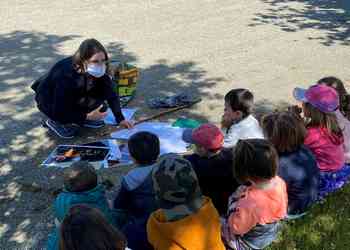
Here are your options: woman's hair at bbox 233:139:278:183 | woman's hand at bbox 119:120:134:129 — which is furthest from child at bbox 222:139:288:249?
woman's hand at bbox 119:120:134:129

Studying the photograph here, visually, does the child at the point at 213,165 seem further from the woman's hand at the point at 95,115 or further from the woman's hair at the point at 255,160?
the woman's hand at the point at 95,115

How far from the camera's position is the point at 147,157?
3.30 meters

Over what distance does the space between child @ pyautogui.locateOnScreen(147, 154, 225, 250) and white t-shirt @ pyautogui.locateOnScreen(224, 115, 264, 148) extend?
1358mm

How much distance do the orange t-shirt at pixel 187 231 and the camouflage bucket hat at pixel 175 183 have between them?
0.10 meters

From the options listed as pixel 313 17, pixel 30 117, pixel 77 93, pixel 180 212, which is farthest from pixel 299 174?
pixel 313 17

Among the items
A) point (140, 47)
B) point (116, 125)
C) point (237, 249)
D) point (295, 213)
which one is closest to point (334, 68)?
point (140, 47)

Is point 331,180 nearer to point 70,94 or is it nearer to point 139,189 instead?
point 139,189

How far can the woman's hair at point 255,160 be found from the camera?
2.96 meters

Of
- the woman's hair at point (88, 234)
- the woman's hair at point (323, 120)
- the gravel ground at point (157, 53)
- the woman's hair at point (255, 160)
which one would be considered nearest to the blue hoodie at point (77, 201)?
the gravel ground at point (157, 53)

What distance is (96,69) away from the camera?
4.68m

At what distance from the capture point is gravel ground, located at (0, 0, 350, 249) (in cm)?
435

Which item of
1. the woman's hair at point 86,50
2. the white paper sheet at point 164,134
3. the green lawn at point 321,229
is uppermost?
the woman's hair at point 86,50

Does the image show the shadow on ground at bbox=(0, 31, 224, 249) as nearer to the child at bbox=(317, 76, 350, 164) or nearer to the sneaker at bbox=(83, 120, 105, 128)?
the sneaker at bbox=(83, 120, 105, 128)

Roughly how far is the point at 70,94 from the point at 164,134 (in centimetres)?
93
